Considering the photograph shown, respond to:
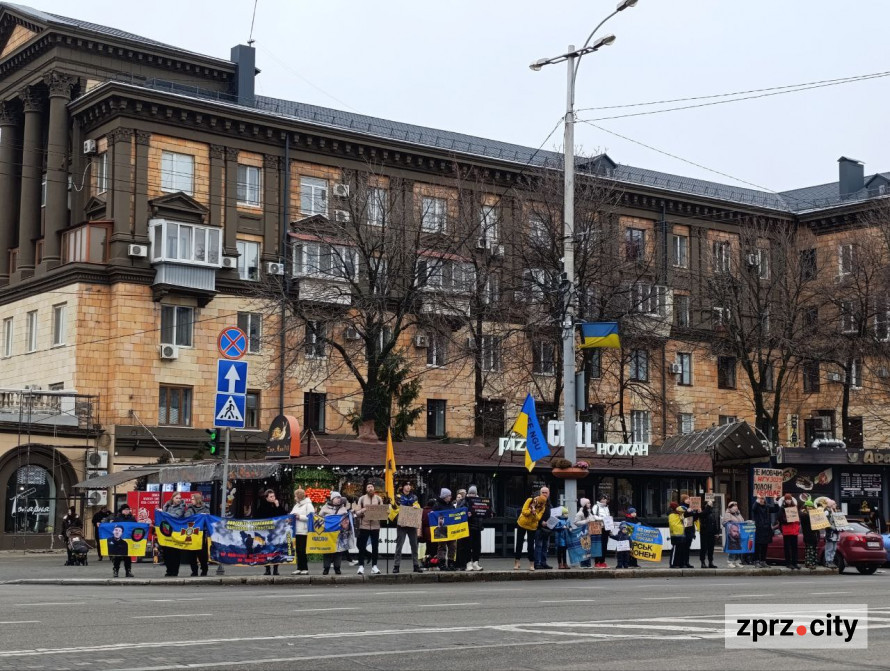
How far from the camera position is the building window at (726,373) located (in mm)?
67188

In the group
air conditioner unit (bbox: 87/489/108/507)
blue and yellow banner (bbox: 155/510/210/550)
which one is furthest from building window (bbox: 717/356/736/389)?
blue and yellow banner (bbox: 155/510/210/550)

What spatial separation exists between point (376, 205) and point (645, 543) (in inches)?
853

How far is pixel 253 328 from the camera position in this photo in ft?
180

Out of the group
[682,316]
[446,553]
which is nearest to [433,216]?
[682,316]

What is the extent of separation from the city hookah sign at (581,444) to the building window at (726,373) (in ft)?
88.5

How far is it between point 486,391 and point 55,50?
2263cm

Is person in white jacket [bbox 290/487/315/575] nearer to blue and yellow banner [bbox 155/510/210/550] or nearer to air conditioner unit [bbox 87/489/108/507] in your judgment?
blue and yellow banner [bbox 155/510/210/550]

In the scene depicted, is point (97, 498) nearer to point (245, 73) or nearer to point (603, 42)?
point (245, 73)

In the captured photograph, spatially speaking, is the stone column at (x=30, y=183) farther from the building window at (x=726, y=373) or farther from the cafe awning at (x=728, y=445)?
the building window at (x=726, y=373)

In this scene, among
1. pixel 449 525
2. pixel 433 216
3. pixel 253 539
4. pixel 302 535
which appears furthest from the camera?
pixel 433 216

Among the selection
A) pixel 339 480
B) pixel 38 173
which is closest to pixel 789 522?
pixel 339 480

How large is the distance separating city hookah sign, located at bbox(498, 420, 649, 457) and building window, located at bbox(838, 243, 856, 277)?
54.3ft

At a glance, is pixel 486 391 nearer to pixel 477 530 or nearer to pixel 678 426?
pixel 678 426

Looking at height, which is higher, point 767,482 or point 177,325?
point 177,325
